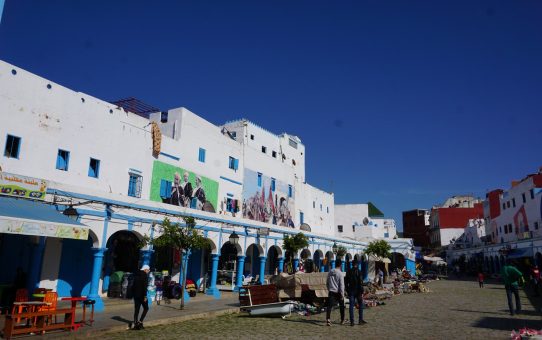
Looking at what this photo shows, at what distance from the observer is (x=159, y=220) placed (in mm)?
17703

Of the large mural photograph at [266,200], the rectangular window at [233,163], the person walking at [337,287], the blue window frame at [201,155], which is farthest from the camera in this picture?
the large mural photograph at [266,200]

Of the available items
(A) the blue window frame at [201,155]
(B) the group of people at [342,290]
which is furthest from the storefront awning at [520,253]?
(B) the group of people at [342,290]

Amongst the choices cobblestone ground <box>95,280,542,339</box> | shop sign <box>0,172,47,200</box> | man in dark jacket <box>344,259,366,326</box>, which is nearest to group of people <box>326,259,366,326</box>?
man in dark jacket <box>344,259,366,326</box>

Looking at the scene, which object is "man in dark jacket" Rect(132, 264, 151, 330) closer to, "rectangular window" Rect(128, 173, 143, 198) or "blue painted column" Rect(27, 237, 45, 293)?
"blue painted column" Rect(27, 237, 45, 293)

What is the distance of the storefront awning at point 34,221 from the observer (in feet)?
35.6

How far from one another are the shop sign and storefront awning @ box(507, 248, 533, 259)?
40.8 metres

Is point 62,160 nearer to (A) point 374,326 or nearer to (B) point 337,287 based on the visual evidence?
(B) point 337,287

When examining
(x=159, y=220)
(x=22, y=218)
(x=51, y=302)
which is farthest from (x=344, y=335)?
(x=159, y=220)

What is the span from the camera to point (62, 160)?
699 inches

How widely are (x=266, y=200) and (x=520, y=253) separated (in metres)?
26.5

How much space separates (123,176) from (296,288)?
10946 millimetres

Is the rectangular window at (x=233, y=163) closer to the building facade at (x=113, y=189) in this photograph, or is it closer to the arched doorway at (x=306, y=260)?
the building facade at (x=113, y=189)

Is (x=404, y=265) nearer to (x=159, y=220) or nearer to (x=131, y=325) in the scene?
(x=159, y=220)

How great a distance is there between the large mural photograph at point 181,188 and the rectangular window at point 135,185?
0.85 metres
